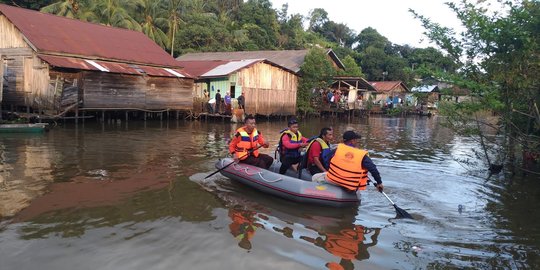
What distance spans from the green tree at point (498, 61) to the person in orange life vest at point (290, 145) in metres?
3.01

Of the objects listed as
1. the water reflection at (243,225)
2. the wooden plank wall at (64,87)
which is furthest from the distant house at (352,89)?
the water reflection at (243,225)

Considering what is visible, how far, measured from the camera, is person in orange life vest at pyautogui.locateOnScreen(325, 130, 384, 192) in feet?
22.6

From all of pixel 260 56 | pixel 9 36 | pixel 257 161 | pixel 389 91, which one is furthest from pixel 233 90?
pixel 389 91

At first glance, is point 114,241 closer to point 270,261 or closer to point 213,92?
point 270,261

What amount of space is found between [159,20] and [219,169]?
31.2m

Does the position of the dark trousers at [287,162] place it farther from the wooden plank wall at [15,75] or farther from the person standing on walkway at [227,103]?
the person standing on walkway at [227,103]

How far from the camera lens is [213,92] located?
27.3 metres

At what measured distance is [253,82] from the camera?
2681 centimetres

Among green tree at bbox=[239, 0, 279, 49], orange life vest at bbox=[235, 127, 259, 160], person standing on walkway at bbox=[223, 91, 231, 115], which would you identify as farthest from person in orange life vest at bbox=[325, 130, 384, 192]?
green tree at bbox=[239, 0, 279, 49]

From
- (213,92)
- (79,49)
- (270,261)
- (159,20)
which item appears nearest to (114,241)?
(270,261)

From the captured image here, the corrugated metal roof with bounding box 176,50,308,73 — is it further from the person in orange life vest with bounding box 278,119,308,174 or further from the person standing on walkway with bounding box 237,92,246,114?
the person in orange life vest with bounding box 278,119,308,174

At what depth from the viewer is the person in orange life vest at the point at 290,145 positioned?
8477mm

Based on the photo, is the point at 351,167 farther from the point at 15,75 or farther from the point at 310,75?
the point at 310,75

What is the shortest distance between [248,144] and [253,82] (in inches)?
719
